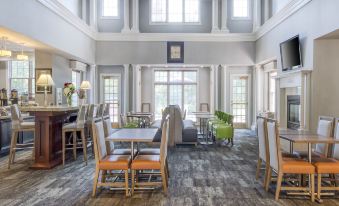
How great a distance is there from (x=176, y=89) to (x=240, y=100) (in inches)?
111

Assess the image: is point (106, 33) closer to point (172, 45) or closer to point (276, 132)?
point (172, 45)

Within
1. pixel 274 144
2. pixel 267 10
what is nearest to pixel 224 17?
pixel 267 10

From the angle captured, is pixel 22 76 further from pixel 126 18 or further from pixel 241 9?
pixel 241 9

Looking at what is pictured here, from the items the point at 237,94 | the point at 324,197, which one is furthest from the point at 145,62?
the point at 324,197

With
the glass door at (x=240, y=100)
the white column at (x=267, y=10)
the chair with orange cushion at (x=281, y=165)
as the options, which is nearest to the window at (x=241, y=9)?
the white column at (x=267, y=10)

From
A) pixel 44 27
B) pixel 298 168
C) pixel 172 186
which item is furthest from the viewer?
pixel 44 27

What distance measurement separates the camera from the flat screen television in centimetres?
700

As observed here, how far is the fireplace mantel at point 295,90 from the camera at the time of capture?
6465 millimetres

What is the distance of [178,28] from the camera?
1157cm

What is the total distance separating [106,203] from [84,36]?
724cm

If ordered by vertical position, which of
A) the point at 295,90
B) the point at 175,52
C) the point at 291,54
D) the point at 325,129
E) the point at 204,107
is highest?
the point at 175,52

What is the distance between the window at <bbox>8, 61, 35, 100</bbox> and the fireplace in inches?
368

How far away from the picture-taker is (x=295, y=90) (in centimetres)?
724

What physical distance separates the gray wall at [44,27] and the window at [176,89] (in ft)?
13.1
